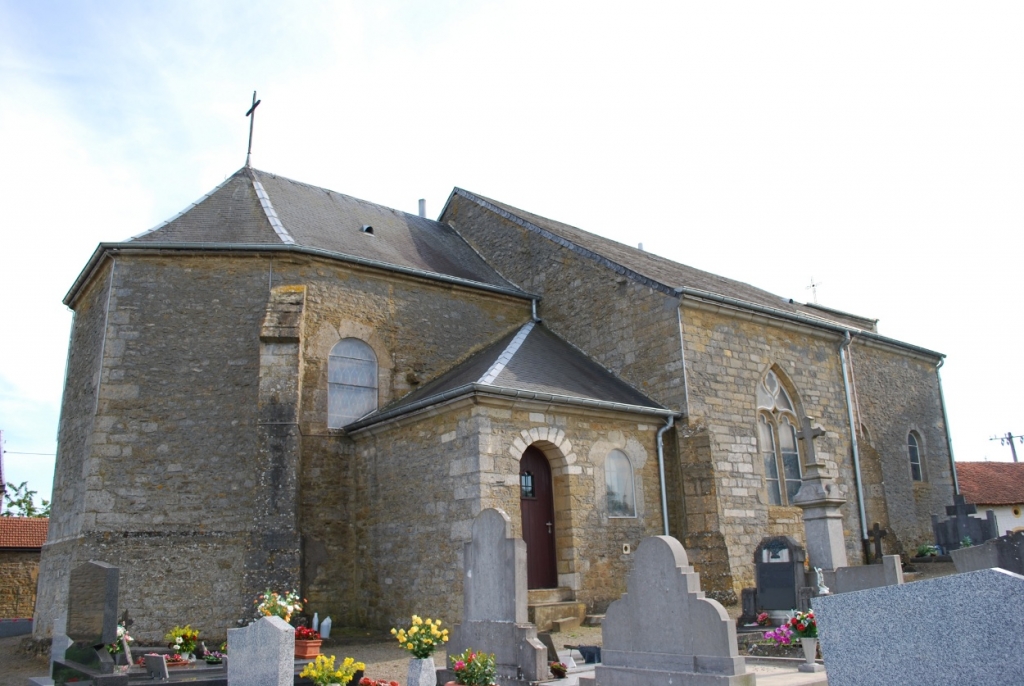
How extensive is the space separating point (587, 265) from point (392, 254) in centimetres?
414

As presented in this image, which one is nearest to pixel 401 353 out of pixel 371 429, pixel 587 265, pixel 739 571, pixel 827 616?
pixel 371 429

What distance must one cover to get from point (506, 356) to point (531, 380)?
101 cm

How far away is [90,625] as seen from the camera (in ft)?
26.2

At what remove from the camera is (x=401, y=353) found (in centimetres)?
1559

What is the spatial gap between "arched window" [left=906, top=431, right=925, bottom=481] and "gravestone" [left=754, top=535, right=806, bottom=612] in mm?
11869

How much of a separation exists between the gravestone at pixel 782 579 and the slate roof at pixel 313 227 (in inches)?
342

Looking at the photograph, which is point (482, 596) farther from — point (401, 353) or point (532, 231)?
point (532, 231)

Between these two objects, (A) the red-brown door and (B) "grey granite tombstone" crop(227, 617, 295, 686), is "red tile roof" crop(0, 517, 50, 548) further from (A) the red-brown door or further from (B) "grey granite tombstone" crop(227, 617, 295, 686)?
(B) "grey granite tombstone" crop(227, 617, 295, 686)

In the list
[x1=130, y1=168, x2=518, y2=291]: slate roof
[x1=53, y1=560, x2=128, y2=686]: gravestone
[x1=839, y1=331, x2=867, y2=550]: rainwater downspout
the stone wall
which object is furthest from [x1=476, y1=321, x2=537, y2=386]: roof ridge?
the stone wall

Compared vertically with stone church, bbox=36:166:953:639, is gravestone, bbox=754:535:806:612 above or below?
below

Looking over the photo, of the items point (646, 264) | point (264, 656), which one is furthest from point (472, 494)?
point (646, 264)

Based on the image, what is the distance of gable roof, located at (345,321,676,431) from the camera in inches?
496

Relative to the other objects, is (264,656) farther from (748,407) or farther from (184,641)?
(748,407)

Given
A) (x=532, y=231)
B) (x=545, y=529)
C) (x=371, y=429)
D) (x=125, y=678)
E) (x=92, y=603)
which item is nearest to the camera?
(x=125, y=678)
